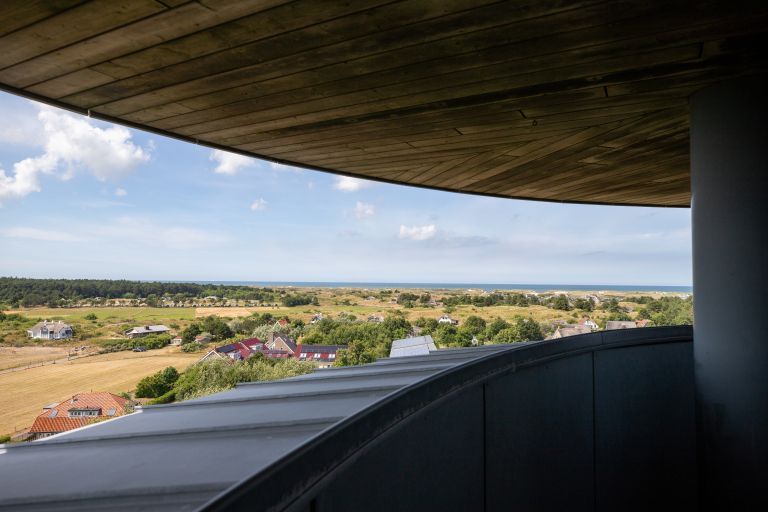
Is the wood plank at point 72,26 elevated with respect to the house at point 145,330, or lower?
elevated

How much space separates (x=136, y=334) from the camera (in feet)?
65.6

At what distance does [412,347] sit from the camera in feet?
12.4

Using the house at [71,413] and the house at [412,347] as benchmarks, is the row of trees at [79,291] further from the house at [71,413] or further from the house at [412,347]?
the house at [412,347]

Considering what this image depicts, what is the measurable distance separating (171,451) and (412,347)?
277 centimetres

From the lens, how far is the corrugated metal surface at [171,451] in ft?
2.84

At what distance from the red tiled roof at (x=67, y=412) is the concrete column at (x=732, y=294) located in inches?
463

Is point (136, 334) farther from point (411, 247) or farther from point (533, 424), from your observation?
point (411, 247)

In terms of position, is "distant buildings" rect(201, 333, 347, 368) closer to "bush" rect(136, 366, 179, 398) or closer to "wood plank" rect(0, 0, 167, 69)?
"bush" rect(136, 366, 179, 398)

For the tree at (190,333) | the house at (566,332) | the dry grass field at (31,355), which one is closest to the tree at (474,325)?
the house at (566,332)

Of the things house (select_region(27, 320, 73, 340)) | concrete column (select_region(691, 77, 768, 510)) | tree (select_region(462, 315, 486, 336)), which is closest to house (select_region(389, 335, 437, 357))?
concrete column (select_region(691, 77, 768, 510))

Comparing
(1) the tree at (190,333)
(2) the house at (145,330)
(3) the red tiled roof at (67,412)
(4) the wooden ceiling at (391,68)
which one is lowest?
(3) the red tiled roof at (67,412)

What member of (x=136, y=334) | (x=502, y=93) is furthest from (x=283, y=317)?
(x=502, y=93)

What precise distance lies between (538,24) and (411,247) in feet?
291

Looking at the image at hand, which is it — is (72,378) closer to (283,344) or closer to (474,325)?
(283,344)
